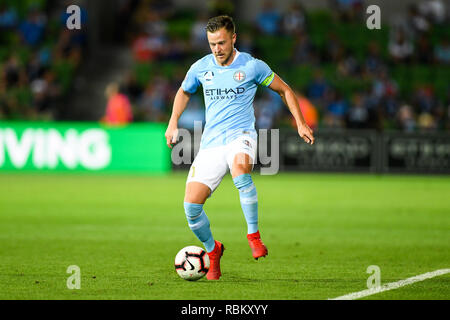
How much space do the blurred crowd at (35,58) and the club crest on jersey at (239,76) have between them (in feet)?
54.2

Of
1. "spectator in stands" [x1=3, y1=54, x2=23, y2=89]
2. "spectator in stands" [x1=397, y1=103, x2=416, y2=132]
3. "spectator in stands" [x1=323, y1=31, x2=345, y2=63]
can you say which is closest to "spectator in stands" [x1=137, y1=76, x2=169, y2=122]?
"spectator in stands" [x1=3, y1=54, x2=23, y2=89]

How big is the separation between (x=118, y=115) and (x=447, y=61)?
10368 millimetres

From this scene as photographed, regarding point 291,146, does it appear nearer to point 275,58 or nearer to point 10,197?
point 275,58

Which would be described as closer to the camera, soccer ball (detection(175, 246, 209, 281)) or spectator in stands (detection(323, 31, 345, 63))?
soccer ball (detection(175, 246, 209, 281))

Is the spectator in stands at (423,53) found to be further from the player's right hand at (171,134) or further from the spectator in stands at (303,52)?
the player's right hand at (171,134)

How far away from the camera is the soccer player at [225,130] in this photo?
6.98 m

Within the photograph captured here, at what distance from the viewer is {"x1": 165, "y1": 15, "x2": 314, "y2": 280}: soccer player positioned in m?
6.98

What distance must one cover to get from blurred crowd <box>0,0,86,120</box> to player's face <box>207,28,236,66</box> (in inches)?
652

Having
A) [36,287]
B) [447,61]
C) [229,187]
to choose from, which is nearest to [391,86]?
[447,61]

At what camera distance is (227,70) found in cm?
716

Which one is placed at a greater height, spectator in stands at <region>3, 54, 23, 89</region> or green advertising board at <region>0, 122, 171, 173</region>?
spectator in stands at <region>3, 54, 23, 89</region>

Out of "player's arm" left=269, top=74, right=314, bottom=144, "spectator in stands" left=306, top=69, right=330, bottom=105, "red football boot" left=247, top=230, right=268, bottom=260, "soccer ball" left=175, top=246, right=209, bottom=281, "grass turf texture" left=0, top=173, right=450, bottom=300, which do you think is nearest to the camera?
"grass turf texture" left=0, top=173, right=450, bottom=300

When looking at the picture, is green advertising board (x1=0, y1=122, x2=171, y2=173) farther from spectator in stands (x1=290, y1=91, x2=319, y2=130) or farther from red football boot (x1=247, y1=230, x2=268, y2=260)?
red football boot (x1=247, y1=230, x2=268, y2=260)

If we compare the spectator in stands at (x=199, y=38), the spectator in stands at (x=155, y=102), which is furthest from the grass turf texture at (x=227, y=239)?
the spectator in stands at (x=199, y=38)
